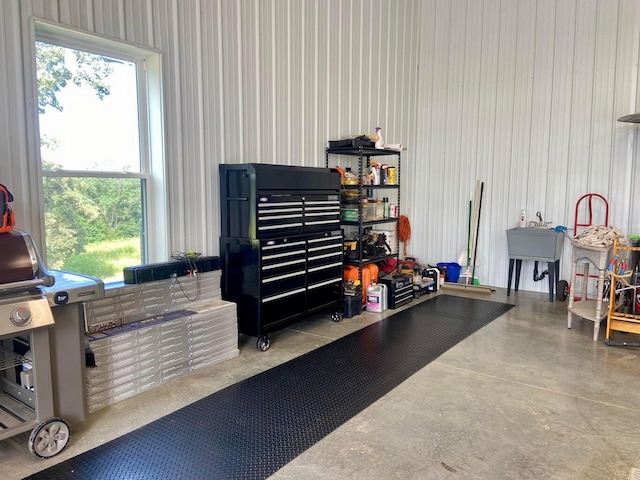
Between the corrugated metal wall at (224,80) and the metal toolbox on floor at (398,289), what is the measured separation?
5.04ft

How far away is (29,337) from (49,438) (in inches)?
20.2

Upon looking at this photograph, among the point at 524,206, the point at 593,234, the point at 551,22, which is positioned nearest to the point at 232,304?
the point at 593,234

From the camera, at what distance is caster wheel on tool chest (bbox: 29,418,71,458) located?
2248mm

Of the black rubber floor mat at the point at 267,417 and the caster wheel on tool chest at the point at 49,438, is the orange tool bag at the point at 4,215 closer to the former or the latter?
the caster wheel on tool chest at the point at 49,438

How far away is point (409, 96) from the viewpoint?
261 inches

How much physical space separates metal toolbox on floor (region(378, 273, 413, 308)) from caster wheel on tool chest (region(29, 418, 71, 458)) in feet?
11.4

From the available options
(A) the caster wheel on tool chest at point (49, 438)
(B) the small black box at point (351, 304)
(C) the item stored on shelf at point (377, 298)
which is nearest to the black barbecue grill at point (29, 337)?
(A) the caster wheel on tool chest at point (49, 438)

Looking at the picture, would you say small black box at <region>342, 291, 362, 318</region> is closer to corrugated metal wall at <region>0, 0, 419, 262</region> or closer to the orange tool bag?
corrugated metal wall at <region>0, 0, 419, 262</region>

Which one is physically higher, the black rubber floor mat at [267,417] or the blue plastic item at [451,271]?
the blue plastic item at [451,271]

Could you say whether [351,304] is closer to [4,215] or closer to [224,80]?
[224,80]

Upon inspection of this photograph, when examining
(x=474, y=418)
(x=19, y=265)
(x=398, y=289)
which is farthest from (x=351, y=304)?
(x=19, y=265)

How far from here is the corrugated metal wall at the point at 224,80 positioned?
9.14 ft

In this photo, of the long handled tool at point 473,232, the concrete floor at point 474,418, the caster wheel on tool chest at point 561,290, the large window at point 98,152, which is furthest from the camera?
the long handled tool at point 473,232

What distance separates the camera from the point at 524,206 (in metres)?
6.05
